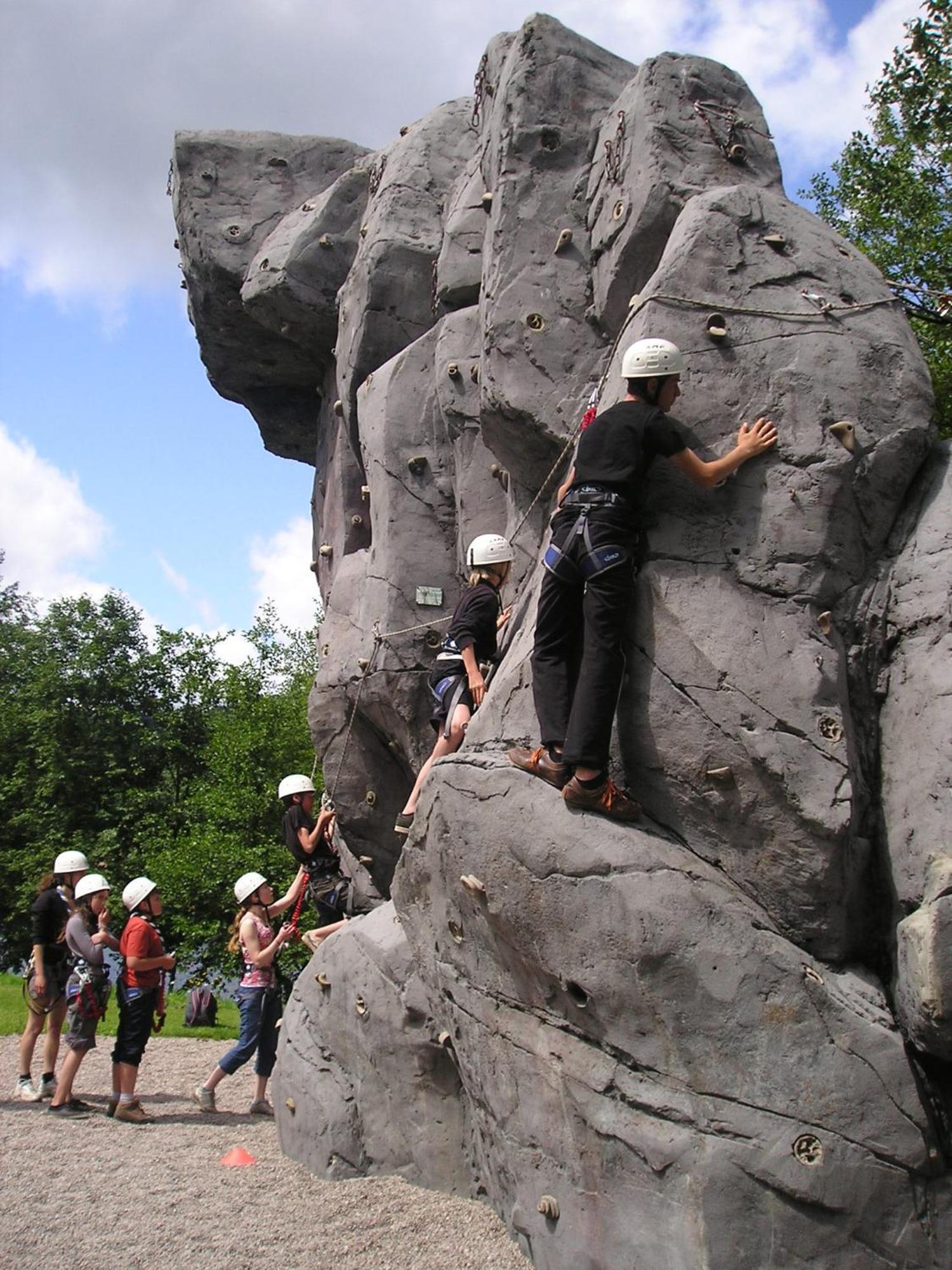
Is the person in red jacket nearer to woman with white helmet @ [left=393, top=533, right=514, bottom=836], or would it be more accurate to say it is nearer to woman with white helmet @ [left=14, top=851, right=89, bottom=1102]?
woman with white helmet @ [left=14, top=851, right=89, bottom=1102]

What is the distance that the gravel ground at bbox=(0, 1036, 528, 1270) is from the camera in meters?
5.25


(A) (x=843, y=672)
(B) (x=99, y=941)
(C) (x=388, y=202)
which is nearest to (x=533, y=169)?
(C) (x=388, y=202)

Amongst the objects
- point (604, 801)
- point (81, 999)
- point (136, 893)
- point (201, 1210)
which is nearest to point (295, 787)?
point (136, 893)

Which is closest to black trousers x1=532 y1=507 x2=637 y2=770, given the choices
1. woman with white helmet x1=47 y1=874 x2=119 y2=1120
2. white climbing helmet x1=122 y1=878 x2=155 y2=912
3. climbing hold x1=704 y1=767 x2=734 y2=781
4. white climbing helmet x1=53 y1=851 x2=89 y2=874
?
climbing hold x1=704 y1=767 x2=734 y2=781

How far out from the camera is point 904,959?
4.53m

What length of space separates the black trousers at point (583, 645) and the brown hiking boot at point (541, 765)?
0.07 meters

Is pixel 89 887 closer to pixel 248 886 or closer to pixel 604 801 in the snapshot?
pixel 248 886

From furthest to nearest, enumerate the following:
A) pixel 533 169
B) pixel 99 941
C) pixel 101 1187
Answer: pixel 99 941 → pixel 533 169 → pixel 101 1187

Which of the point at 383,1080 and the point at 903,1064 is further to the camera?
the point at 383,1080

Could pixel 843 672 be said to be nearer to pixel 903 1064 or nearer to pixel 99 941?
pixel 903 1064

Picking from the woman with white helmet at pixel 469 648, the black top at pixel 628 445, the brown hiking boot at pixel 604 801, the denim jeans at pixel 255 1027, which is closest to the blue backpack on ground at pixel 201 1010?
the denim jeans at pixel 255 1027

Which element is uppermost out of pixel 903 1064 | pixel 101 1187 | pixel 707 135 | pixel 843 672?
pixel 707 135

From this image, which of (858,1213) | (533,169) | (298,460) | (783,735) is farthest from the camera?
(298,460)

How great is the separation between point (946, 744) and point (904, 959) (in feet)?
2.78
